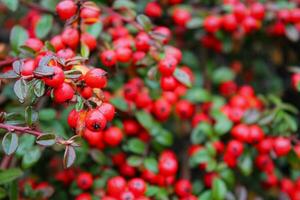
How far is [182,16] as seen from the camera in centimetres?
296

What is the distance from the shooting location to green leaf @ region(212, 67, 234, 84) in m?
3.07

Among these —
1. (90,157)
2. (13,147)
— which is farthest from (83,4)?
(90,157)

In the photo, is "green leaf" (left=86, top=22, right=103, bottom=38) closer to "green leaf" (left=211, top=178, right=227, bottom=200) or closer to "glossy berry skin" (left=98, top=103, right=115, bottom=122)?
"glossy berry skin" (left=98, top=103, right=115, bottom=122)

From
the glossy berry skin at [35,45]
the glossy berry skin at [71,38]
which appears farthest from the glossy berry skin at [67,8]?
the glossy berry skin at [35,45]

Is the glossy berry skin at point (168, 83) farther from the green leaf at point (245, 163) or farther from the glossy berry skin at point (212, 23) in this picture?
the glossy berry skin at point (212, 23)

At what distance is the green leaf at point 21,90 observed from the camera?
169 centimetres

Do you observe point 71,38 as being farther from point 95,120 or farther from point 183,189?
point 183,189

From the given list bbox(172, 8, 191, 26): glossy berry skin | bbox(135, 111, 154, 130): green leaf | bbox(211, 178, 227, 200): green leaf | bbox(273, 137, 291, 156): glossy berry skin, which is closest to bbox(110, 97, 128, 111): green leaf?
bbox(135, 111, 154, 130): green leaf

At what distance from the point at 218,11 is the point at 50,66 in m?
1.64

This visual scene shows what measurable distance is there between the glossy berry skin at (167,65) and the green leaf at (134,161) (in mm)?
538

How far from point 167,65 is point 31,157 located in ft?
2.61

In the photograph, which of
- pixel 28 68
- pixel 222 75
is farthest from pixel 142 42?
pixel 222 75

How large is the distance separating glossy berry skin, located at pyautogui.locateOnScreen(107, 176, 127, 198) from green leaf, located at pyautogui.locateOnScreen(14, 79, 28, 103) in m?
0.77

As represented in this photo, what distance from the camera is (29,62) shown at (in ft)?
6.50
